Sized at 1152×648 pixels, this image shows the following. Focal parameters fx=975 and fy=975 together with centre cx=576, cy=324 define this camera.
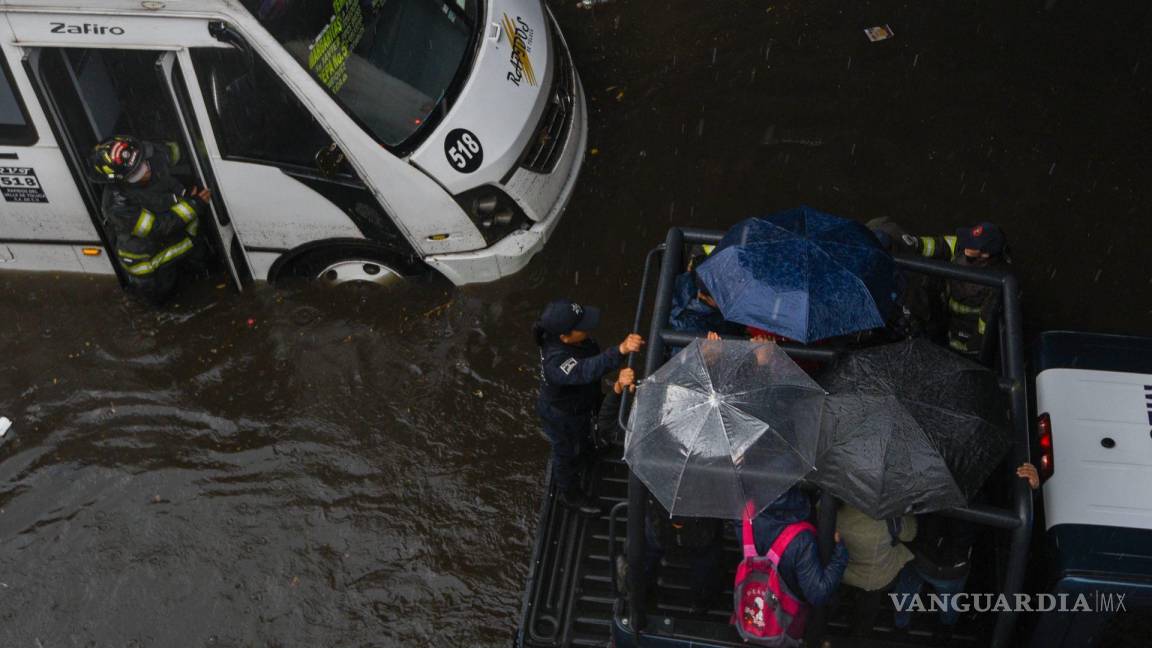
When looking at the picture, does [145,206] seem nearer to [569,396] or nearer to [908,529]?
[569,396]

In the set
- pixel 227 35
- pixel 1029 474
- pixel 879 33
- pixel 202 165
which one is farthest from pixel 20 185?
pixel 879 33

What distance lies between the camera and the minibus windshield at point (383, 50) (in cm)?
577

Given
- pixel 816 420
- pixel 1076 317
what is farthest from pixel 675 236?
pixel 1076 317

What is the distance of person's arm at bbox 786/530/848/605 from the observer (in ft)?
11.6

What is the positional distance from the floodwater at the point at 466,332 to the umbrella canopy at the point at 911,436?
2573mm

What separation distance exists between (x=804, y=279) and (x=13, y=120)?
5.12 metres

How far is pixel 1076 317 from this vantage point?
A: 20.9 feet

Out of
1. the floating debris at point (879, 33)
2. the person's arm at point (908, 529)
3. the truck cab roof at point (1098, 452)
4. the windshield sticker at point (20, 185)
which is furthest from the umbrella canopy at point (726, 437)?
the floating debris at point (879, 33)

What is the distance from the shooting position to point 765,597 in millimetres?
3627

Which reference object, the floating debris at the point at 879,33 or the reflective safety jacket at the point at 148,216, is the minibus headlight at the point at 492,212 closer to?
the reflective safety jacket at the point at 148,216

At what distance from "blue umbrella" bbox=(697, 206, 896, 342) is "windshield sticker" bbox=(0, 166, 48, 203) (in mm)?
4697

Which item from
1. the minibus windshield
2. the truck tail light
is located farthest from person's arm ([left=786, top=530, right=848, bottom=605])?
the minibus windshield

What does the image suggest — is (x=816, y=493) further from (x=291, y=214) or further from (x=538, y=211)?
(x=291, y=214)

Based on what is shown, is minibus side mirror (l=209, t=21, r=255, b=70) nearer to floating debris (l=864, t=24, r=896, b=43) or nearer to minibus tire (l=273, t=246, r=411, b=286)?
minibus tire (l=273, t=246, r=411, b=286)
